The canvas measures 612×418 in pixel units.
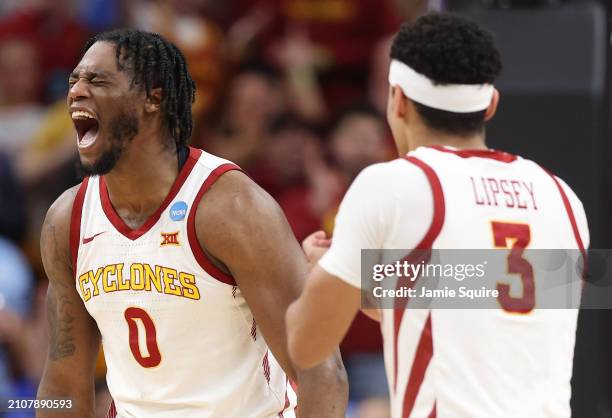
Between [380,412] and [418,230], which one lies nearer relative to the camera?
[418,230]

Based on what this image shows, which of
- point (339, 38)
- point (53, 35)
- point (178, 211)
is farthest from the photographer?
point (339, 38)

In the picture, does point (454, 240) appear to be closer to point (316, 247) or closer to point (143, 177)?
point (316, 247)

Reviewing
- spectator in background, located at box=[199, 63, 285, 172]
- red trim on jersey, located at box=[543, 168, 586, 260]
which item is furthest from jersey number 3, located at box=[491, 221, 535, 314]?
spectator in background, located at box=[199, 63, 285, 172]

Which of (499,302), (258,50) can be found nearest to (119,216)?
(499,302)

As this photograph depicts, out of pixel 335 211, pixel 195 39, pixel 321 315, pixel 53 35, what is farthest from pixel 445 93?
pixel 53 35

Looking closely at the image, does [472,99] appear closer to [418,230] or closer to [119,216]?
[418,230]

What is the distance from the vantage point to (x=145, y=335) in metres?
4.08

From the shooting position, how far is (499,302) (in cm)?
327

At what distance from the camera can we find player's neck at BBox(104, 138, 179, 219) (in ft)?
13.7

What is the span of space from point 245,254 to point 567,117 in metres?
2.12

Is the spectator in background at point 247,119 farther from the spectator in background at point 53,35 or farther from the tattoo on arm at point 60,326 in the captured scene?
the tattoo on arm at point 60,326

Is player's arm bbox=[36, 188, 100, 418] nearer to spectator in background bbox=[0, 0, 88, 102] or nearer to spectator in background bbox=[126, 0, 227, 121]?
spectator in background bbox=[126, 0, 227, 121]

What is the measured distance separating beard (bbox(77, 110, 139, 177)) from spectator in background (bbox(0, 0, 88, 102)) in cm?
497

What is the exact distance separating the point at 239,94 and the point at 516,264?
5.54 meters
